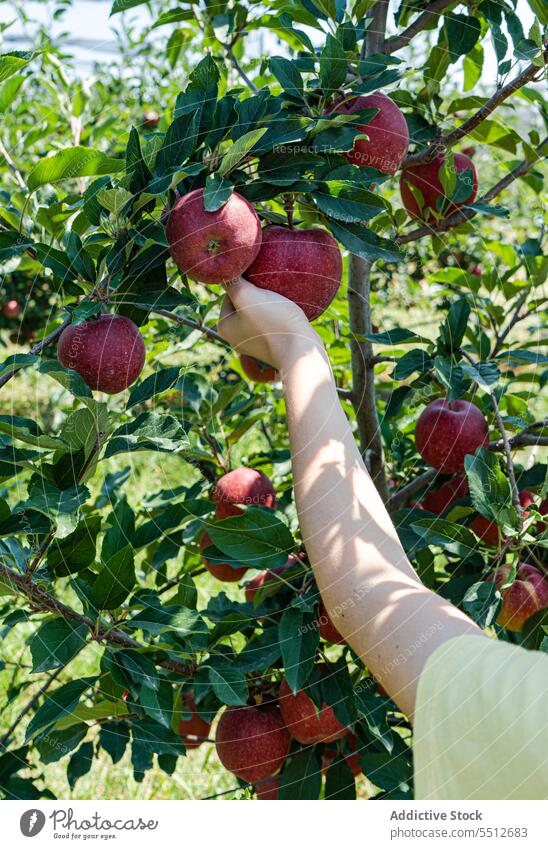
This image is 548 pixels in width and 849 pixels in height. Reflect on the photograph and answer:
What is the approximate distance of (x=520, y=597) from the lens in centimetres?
115

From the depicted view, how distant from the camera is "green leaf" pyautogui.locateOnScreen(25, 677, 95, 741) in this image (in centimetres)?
95

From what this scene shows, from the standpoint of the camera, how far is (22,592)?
0.97 metres

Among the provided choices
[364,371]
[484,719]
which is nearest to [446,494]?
[364,371]

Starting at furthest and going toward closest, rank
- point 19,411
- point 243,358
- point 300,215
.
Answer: point 19,411
point 243,358
point 300,215

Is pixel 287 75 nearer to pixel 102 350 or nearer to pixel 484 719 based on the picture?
pixel 102 350

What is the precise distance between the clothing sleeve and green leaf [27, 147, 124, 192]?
25.9 inches

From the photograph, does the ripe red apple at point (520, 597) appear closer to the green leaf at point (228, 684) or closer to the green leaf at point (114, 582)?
the green leaf at point (228, 684)

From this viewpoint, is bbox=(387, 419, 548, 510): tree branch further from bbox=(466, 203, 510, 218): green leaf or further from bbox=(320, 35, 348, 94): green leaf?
bbox=(320, 35, 348, 94): green leaf

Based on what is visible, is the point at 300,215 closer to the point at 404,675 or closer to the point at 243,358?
the point at 243,358

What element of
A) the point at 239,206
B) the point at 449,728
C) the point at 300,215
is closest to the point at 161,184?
the point at 239,206

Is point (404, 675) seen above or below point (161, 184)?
below
